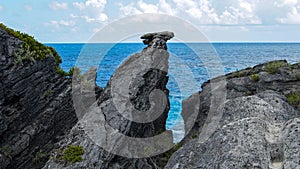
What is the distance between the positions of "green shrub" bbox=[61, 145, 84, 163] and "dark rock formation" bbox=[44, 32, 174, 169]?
0.22 metres

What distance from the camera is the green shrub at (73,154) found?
1577cm

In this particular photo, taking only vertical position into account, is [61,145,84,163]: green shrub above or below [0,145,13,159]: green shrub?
above

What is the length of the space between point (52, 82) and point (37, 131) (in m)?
3.90

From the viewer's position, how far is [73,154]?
16.0 meters

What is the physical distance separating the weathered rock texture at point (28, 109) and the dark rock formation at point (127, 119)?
2.74 m

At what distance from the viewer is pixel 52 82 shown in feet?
72.0

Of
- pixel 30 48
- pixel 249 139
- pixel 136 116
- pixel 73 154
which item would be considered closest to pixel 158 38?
pixel 136 116

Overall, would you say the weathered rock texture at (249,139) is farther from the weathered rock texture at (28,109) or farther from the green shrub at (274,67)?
the weathered rock texture at (28,109)

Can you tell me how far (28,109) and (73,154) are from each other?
5642 millimetres

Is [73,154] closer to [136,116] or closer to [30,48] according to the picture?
[136,116]

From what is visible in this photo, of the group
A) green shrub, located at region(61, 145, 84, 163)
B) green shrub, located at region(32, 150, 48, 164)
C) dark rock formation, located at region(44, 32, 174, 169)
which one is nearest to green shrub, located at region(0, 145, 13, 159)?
green shrub, located at region(32, 150, 48, 164)

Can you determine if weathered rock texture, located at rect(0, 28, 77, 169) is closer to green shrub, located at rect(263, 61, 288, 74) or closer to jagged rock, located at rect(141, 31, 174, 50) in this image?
jagged rock, located at rect(141, 31, 174, 50)

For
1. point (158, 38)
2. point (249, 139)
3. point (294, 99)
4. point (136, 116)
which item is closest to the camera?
→ point (249, 139)

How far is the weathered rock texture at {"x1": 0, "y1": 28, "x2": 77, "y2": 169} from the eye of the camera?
18.2m
